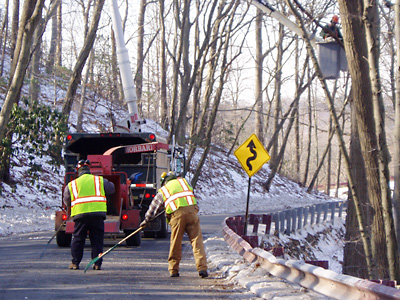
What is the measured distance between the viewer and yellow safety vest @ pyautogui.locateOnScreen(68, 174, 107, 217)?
31.6 feet

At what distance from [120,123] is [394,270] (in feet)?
35.6

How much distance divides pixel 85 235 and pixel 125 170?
17.1 ft

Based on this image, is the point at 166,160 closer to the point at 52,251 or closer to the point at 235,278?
the point at 52,251

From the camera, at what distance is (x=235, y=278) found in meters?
8.88

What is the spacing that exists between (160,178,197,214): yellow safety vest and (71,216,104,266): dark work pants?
4.43 feet

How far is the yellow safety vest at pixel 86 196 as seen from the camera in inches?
379

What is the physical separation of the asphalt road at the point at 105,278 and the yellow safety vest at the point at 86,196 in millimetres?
1041

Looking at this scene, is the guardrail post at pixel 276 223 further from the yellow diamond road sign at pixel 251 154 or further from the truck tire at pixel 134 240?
the truck tire at pixel 134 240

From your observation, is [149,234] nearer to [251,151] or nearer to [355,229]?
[251,151]

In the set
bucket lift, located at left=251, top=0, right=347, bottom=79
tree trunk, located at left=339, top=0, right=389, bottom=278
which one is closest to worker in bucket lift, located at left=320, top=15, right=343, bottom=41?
bucket lift, located at left=251, top=0, right=347, bottom=79

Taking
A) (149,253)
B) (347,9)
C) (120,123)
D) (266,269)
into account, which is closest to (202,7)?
(120,123)

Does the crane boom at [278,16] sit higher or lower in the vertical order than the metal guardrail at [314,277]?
higher

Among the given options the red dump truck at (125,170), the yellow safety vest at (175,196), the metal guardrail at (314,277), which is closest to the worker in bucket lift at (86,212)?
the yellow safety vest at (175,196)

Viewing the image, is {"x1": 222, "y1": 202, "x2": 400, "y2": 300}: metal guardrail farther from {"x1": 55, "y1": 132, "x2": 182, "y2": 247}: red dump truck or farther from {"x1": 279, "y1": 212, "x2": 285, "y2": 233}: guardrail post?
{"x1": 279, "y1": 212, "x2": 285, "y2": 233}: guardrail post
